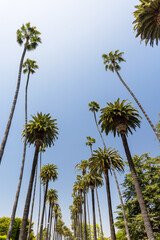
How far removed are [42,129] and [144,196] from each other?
19765 mm

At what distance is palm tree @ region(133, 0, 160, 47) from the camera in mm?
15398

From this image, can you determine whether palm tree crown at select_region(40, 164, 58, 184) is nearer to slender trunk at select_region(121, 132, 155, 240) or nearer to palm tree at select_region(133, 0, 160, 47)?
slender trunk at select_region(121, 132, 155, 240)

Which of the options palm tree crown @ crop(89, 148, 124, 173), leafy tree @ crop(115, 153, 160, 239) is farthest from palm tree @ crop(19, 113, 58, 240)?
leafy tree @ crop(115, 153, 160, 239)

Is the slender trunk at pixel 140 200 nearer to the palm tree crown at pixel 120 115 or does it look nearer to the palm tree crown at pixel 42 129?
the palm tree crown at pixel 120 115

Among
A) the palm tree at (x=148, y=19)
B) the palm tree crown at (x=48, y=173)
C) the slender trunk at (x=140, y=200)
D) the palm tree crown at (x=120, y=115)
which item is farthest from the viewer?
the palm tree crown at (x=48, y=173)

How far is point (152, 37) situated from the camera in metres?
17.8

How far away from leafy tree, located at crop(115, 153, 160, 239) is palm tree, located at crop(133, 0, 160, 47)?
18.7m

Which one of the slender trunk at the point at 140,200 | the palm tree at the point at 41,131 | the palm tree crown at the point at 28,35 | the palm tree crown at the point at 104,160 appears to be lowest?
the slender trunk at the point at 140,200

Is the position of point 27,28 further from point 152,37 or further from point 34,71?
point 152,37

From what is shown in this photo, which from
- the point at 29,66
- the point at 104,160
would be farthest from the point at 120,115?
the point at 29,66

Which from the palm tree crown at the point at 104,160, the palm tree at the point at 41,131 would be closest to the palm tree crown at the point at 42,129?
the palm tree at the point at 41,131

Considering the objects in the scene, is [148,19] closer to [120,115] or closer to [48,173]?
[120,115]

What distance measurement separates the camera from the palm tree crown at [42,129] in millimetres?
24891

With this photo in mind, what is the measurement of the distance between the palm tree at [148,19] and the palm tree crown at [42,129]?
61.6ft
